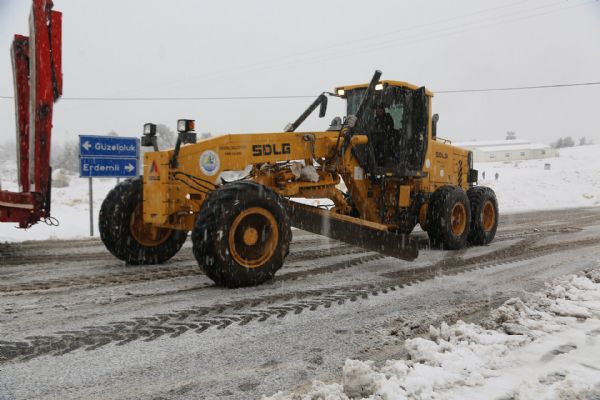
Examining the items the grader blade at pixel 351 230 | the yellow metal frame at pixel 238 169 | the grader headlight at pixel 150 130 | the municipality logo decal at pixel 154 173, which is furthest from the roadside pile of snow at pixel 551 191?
the municipality logo decal at pixel 154 173

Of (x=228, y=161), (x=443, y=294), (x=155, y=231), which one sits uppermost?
(x=228, y=161)

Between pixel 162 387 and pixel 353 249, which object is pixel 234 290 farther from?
pixel 353 249

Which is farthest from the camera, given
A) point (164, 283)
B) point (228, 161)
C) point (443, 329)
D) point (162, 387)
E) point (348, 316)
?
point (228, 161)

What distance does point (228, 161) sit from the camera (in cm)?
593

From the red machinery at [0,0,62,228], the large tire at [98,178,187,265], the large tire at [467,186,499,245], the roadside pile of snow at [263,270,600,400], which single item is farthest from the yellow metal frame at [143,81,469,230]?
the roadside pile of snow at [263,270,600,400]

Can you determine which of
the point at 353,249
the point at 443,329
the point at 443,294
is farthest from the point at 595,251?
the point at 443,329

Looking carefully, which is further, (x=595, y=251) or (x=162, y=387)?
(x=595, y=251)

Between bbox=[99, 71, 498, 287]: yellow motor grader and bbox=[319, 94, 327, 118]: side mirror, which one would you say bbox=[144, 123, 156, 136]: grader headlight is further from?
bbox=[319, 94, 327, 118]: side mirror

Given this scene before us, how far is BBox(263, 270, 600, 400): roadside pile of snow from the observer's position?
2676mm

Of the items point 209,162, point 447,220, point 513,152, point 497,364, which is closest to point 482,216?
point 447,220

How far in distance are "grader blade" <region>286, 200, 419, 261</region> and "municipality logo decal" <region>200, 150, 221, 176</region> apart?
38.5 inches

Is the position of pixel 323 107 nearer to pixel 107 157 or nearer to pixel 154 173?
pixel 154 173

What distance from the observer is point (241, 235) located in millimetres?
5234

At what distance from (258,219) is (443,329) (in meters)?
2.36
